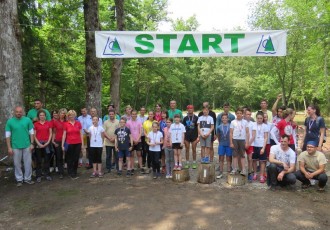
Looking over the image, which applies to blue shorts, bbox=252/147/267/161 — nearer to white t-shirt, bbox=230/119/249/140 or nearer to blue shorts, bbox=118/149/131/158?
white t-shirt, bbox=230/119/249/140

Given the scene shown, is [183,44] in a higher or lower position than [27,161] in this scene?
higher

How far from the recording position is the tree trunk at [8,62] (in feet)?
25.7

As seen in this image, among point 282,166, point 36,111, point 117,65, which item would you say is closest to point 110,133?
point 36,111

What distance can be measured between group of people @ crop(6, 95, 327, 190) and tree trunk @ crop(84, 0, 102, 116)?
1789 mm

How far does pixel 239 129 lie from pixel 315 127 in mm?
1893

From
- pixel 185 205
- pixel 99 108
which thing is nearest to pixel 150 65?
pixel 99 108

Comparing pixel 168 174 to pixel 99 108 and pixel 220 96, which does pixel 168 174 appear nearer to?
pixel 99 108

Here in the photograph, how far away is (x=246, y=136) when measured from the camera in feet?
24.3

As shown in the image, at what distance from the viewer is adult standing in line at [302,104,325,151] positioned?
7.41 metres

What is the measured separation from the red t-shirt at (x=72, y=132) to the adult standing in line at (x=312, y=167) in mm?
5333

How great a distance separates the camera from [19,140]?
280 inches

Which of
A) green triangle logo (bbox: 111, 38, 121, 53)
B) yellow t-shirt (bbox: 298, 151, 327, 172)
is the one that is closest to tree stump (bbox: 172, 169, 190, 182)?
yellow t-shirt (bbox: 298, 151, 327, 172)

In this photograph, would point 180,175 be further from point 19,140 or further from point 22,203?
point 19,140

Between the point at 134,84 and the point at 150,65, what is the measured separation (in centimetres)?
1008
